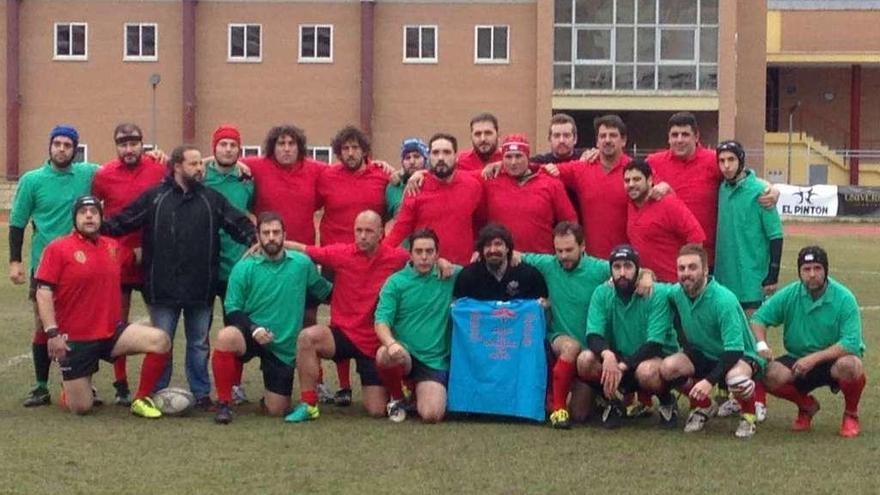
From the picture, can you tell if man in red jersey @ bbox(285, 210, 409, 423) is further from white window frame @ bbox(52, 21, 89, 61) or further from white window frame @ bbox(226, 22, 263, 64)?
white window frame @ bbox(52, 21, 89, 61)

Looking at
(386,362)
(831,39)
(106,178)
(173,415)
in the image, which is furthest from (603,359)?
(831,39)

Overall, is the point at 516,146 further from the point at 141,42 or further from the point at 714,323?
the point at 141,42

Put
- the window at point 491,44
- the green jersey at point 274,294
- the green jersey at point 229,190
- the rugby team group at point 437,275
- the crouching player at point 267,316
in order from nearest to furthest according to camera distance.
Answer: the rugby team group at point 437,275 → the crouching player at point 267,316 → the green jersey at point 274,294 → the green jersey at point 229,190 → the window at point 491,44

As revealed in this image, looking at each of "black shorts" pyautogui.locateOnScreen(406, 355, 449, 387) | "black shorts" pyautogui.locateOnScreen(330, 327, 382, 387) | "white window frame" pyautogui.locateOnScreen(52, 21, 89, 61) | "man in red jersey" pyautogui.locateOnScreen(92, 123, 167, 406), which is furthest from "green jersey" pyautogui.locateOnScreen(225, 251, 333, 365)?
"white window frame" pyautogui.locateOnScreen(52, 21, 89, 61)

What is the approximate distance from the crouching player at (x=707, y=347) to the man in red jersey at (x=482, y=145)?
1.66 meters

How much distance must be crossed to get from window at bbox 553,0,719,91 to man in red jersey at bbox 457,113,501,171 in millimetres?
37149

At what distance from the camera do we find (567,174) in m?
10.1

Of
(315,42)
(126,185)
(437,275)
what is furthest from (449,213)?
(315,42)

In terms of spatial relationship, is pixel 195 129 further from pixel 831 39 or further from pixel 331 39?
pixel 831 39

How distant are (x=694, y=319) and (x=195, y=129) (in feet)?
133

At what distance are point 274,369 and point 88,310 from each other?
49.3 inches

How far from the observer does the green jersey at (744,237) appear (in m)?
10.0

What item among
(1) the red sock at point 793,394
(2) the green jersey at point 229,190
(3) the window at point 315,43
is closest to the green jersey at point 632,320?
(1) the red sock at point 793,394

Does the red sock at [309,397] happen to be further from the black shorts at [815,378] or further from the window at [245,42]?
the window at [245,42]
